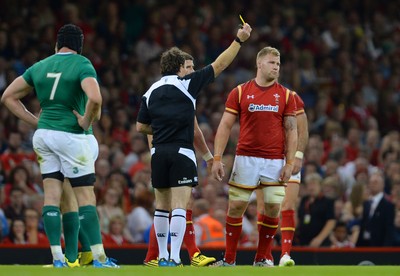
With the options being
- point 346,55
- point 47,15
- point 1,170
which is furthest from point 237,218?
point 346,55

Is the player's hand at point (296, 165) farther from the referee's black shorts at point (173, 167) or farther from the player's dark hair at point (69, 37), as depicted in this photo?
the player's dark hair at point (69, 37)

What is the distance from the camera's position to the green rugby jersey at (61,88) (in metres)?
12.6

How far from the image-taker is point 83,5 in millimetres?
24422

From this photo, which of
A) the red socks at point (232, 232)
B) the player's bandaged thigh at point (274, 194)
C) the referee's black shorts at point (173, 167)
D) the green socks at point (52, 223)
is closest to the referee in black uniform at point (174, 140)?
the referee's black shorts at point (173, 167)

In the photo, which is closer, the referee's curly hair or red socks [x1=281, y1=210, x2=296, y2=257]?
the referee's curly hair

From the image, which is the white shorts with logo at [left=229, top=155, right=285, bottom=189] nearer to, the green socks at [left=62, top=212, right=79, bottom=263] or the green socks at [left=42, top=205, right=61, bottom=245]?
the green socks at [left=62, top=212, right=79, bottom=263]

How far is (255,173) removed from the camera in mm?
14070

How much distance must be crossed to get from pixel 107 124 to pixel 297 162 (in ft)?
23.7

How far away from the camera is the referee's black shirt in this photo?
1336 cm

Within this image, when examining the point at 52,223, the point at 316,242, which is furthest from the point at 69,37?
the point at 316,242

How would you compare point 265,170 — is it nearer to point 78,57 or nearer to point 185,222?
point 185,222

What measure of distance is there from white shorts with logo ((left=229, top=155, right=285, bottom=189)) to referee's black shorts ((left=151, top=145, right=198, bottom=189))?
2.84ft

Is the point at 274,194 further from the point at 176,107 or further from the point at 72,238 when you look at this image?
the point at 72,238

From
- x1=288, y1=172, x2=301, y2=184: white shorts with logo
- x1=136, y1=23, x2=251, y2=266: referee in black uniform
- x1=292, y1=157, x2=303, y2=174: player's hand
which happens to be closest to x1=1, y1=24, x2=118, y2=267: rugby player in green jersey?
x1=136, y1=23, x2=251, y2=266: referee in black uniform
